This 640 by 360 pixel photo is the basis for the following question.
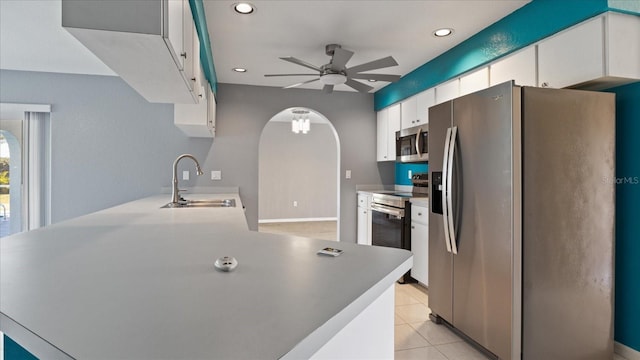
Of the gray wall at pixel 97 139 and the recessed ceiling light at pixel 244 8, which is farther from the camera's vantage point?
the gray wall at pixel 97 139

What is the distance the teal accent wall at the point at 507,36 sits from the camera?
218 centimetres

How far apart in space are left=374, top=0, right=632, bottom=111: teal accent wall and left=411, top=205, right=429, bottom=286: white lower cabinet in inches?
52.4

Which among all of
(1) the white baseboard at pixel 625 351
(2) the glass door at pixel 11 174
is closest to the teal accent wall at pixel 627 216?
(1) the white baseboard at pixel 625 351

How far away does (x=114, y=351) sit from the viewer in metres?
0.49

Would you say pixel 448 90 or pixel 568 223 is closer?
pixel 568 223

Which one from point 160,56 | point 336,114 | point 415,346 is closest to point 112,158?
point 336,114

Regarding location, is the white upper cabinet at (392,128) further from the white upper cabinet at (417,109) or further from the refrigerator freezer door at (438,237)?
the refrigerator freezer door at (438,237)

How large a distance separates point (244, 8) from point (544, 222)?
239 cm

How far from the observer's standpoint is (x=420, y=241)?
3473 mm

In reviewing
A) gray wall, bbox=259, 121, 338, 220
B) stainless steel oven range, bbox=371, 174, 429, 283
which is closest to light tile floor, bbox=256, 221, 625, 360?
stainless steel oven range, bbox=371, 174, 429, 283

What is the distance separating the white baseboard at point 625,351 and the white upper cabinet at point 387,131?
2.84m

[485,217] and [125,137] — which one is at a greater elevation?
[125,137]

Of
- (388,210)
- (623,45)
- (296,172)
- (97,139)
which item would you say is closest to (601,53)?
(623,45)

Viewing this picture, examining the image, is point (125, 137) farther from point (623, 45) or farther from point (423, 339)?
Answer: point (623, 45)
